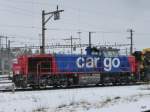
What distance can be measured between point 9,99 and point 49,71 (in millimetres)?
11626

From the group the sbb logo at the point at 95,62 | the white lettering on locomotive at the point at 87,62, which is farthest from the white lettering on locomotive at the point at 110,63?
the white lettering on locomotive at the point at 87,62

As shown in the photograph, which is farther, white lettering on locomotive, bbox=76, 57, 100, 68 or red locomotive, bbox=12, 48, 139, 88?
white lettering on locomotive, bbox=76, 57, 100, 68

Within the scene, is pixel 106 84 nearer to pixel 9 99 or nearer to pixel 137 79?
pixel 137 79

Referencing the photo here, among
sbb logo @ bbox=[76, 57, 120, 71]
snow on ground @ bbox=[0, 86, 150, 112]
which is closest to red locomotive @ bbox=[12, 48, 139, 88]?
sbb logo @ bbox=[76, 57, 120, 71]

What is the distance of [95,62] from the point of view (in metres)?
37.6

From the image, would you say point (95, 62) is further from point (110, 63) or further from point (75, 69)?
point (75, 69)

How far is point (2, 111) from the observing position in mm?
18297

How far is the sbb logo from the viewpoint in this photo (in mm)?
36531

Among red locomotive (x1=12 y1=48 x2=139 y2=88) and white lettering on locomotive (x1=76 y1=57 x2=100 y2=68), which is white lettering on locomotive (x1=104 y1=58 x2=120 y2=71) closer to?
red locomotive (x1=12 y1=48 x2=139 y2=88)

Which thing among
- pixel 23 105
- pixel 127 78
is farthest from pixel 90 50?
pixel 23 105

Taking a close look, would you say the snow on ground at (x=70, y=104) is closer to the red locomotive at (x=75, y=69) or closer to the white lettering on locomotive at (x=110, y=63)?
the red locomotive at (x=75, y=69)

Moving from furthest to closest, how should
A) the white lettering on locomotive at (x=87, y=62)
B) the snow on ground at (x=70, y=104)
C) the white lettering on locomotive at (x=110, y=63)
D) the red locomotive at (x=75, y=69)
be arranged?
1. the white lettering on locomotive at (x=110, y=63)
2. the white lettering on locomotive at (x=87, y=62)
3. the red locomotive at (x=75, y=69)
4. the snow on ground at (x=70, y=104)

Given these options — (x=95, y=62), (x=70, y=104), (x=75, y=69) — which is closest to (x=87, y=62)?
(x=95, y=62)

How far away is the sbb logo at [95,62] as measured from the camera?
36531 mm
